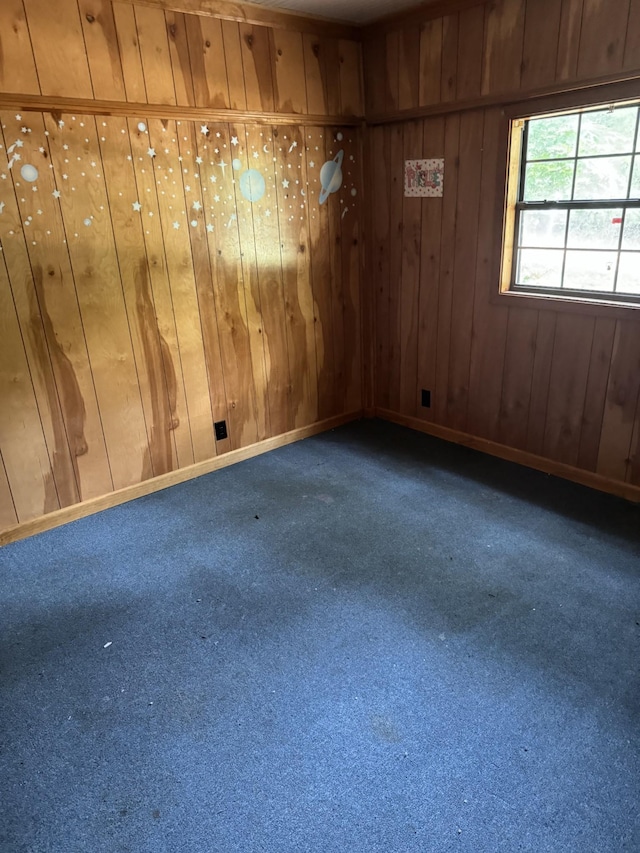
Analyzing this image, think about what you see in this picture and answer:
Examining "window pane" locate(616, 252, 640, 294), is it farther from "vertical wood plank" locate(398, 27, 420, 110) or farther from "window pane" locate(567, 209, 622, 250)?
"vertical wood plank" locate(398, 27, 420, 110)

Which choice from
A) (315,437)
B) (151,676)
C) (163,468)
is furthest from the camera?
(315,437)

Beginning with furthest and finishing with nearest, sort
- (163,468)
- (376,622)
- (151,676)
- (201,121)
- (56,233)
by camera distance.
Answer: (163,468)
(201,121)
(56,233)
(376,622)
(151,676)

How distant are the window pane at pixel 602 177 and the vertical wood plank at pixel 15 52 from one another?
2.55m

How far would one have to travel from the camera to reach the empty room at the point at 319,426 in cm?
167

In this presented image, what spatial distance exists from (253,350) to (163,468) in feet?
2.93

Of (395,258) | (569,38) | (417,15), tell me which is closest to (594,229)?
(569,38)

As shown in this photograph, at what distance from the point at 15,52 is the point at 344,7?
1.74m

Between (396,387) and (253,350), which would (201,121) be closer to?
(253,350)

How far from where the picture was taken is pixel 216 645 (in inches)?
84.7

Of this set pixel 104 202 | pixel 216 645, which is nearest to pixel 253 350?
pixel 104 202

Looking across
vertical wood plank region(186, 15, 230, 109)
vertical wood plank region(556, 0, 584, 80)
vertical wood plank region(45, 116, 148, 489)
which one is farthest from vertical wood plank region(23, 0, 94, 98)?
vertical wood plank region(556, 0, 584, 80)

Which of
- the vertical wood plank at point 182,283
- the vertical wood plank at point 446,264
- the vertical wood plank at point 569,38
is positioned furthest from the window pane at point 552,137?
the vertical wood plank at point 182,283

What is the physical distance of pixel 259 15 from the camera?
10.1 feet

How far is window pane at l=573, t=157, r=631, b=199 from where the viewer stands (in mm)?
2689
